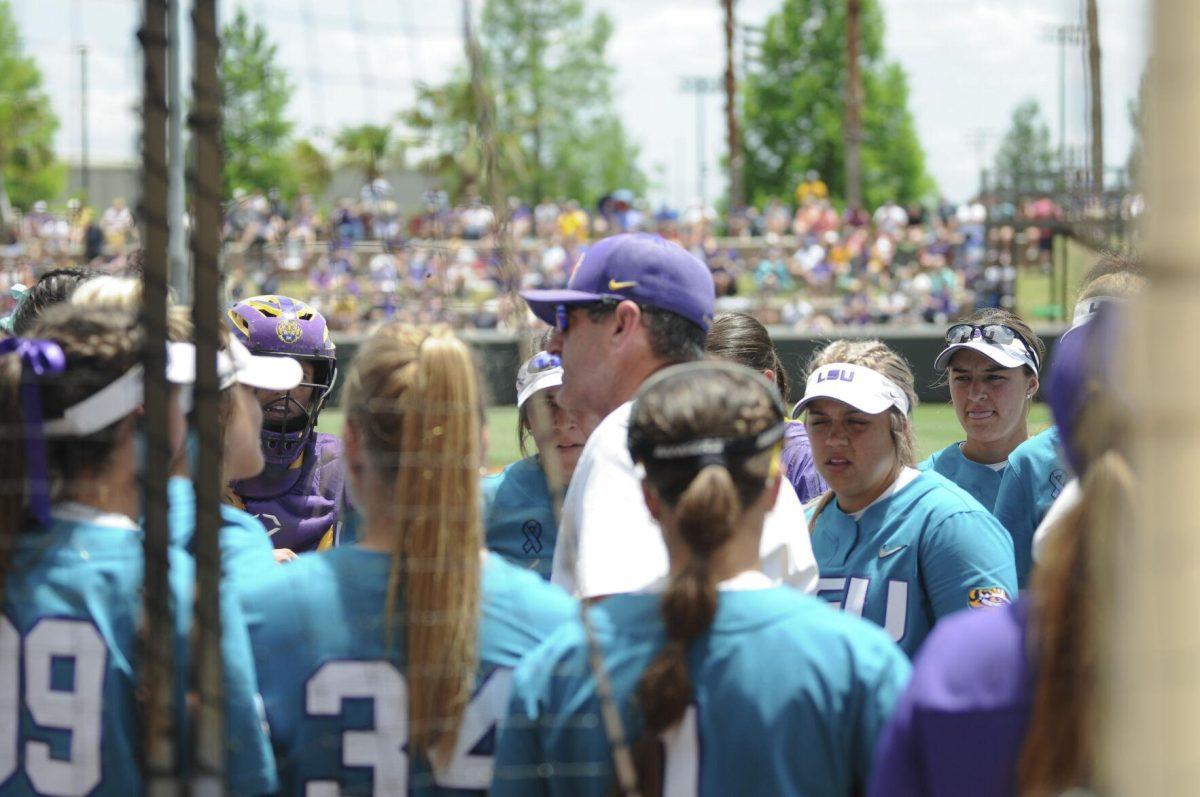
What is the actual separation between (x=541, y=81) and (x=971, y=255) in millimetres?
33968

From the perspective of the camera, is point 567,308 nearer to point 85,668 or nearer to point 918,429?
point 85,668

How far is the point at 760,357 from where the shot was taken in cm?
431

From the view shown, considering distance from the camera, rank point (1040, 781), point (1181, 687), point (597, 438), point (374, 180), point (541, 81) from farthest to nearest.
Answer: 1. point (541, 81)
2. point (374, 180)
3. point (597, 438)
4. point (1040, 781)
5. point (1181, 687)

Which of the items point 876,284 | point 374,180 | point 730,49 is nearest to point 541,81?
point 730,49

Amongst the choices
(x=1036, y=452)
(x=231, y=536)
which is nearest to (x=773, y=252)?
(x=1036, y=452)

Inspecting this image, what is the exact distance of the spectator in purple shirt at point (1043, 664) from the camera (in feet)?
5.17

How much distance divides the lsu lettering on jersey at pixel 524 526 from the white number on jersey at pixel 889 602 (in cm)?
84

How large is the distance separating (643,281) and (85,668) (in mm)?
1402

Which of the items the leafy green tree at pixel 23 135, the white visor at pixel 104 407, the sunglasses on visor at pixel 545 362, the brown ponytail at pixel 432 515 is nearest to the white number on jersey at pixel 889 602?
the sunglasses on visor at pixel 545 362

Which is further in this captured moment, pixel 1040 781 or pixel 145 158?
pixel 145 158

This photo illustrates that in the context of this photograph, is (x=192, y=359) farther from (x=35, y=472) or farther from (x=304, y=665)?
(x=304, y=665)

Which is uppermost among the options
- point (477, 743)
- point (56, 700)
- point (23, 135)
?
point (23, 135)

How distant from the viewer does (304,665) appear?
7.38 ft

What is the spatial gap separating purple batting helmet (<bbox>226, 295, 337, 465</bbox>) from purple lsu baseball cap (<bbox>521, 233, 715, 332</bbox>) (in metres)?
1.17
